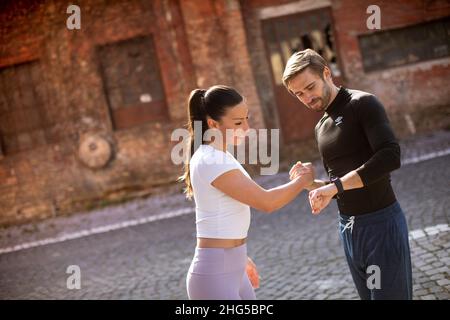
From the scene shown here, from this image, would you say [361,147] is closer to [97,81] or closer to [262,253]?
[262,253]

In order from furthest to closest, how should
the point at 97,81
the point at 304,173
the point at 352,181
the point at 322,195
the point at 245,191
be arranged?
1. the point at 97,81
2. the point at 304,173
3. the point at 322,195
4. the point at 352,181
5. the point at 245,191

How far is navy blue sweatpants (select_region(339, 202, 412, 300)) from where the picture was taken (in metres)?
2.36

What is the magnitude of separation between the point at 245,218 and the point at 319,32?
9143 mm

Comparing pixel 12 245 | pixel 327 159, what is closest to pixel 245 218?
pixel 327 159

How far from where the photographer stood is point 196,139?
2.42 m

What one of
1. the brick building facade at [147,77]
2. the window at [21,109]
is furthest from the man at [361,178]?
the window at [21,109]

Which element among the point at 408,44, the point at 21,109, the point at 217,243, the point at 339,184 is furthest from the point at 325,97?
the point at 21,109

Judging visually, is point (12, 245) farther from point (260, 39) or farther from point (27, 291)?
point (260, 39)

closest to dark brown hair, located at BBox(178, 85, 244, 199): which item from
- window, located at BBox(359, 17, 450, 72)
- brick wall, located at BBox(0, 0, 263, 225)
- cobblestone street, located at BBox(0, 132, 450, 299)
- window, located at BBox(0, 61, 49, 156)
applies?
cobblestone street, located at BBox(0, 132, 450, 299)

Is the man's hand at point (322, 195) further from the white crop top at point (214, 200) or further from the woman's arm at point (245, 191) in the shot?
the white crop top at point (214, 200)

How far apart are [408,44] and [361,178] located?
9649 millimetres

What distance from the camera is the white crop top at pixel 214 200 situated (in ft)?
7.30

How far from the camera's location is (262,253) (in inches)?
212

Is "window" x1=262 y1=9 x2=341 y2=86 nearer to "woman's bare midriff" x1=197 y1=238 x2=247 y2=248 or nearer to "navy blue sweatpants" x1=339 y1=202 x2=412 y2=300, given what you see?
"navy blue sweatpants" x1=339 y1=202 x2=412 y2=300
